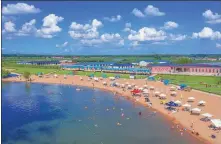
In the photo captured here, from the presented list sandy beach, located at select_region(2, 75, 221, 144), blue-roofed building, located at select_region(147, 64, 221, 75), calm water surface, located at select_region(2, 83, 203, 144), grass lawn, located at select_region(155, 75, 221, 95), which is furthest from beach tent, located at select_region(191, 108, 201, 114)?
blue-roofed building, located at select_region(147, 64, 221, 75)

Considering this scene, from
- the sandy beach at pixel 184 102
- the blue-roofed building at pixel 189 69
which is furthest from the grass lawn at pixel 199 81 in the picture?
the blue-roofed building at pixel 189 69

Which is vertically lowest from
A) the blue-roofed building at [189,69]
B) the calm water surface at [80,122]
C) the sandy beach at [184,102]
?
the calm water surface at [80,122]

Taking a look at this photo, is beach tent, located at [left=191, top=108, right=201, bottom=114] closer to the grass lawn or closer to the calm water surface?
the calm water surface

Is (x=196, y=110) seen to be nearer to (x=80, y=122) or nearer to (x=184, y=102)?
(x=184, y=102)

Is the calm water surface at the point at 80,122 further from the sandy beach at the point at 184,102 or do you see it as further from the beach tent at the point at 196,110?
the beach tent at the point at 196,110

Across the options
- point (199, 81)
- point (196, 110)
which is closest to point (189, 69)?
point (199, 81)

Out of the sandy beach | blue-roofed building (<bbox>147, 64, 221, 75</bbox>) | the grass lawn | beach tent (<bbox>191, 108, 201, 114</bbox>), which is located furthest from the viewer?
blue-roofed building (<bbox>147, 64, 221, 75</bbox>)

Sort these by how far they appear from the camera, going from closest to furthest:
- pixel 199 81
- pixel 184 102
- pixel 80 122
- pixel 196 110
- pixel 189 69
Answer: pixel 80 122 < pixel 196 110 < pixel 184 102 < pixel 199 81 < pixel 189 69

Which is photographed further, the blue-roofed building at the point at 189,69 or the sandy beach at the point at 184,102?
the blue-roofed building at the point at 189,69

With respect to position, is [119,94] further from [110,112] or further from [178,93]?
[110,112]
